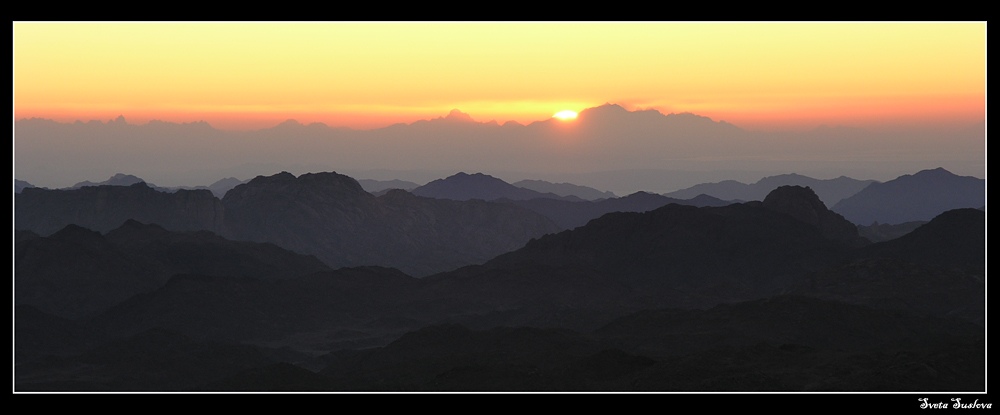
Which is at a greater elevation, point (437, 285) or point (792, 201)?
point (792, 201)

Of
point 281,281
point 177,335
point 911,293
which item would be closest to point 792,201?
point 911,293

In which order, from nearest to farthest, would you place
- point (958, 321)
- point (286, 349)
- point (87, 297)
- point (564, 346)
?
point (564, 346), point (958, 321), point (286, 349), point (87, 297)

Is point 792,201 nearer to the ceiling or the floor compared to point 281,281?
nearer to the ceiling

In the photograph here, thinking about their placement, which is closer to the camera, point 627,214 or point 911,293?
point 911,293

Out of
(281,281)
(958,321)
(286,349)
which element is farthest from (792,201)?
(286,349)

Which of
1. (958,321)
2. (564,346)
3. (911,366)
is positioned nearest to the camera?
(911,366)

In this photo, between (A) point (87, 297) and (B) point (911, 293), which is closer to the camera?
(B) point (911, 293)

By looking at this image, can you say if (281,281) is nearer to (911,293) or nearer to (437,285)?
(437,285)

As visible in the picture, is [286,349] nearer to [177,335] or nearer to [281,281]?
[177,335]

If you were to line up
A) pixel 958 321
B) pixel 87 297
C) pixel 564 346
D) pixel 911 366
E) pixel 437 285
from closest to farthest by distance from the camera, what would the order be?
pixel 911 366
pixel 564 346
pixel 958 321
pixel 87 297
pixel 437 285
